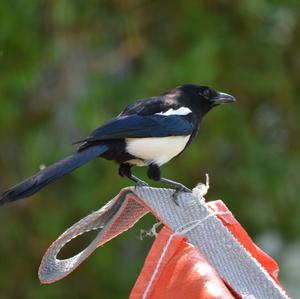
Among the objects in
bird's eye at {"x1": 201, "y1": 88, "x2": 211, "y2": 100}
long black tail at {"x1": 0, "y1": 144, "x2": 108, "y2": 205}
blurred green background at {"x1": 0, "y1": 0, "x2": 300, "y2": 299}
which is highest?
long black tail at {"x1": 0, "y1": 144, "x2": 108, "y2": 205}

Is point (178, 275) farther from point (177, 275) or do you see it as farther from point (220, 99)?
point (220, 99)

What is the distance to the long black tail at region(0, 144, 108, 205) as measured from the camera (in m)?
1.78

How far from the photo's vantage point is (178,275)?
5.34 ft

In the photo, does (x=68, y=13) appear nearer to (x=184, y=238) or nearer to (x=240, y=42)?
(x=240, y=42)

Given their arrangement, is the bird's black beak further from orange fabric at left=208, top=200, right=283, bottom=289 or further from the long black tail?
orange fabric at left=208, top=200, right=283, bottom=289

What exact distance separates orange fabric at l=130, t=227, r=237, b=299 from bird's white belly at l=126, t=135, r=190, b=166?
2.39 ft

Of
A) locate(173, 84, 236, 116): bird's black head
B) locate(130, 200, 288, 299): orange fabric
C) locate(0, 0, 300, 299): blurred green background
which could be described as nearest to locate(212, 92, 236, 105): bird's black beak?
locate(173, 84, 236, 116): bird's black head

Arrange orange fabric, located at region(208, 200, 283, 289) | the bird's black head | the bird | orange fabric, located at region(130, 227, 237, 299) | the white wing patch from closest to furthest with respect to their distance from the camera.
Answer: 1. orange fabric, located at region(130, 227, 237, 299)
2. orange fabric, located at region(208, 200, 283, 289)
3. the bird
4. the white wing patch
5. the bird's black head

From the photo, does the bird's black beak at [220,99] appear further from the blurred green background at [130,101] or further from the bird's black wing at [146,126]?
the blurred green background at [130,101]

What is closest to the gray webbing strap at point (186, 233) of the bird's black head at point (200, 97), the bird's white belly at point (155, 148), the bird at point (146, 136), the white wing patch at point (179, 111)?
the bird at point (146, 136)

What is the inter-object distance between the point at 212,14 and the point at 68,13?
0.87m

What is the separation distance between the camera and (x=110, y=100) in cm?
486

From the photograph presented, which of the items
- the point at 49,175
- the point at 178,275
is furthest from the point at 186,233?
the point at 49,175

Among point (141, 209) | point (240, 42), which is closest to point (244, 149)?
point (240, 42)
